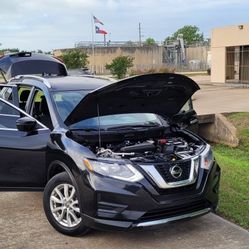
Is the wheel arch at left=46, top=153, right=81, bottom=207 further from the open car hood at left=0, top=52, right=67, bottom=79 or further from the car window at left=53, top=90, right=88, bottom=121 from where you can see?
the open car hood at left=0, top=52, right=67, bottom=79

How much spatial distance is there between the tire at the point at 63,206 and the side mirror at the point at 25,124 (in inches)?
27.6

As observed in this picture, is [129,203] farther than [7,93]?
No

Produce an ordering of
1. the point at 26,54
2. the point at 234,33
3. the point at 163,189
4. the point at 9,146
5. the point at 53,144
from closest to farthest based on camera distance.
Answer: the point at 163,189, the point at 53,144, the point at 9,146, the point at 26,54, the point at 234,33

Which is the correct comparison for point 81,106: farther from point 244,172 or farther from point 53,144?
point 244,172

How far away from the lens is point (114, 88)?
15.4 feet

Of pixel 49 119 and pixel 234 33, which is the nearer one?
pixel 49 119

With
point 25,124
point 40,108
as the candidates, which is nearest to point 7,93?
point 40,108

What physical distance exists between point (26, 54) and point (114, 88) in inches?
276

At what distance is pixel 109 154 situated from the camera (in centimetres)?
461

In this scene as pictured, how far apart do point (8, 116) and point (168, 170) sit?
2.40 m

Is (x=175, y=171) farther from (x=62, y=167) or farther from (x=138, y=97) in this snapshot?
(x=62, y=167)

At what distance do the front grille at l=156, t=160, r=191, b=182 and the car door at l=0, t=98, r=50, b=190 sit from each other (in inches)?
59.1

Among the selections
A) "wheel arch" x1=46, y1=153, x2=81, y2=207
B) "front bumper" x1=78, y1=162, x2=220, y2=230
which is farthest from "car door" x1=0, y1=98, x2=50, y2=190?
"front bumper" x1=78, y1=162, x2=220, y2=230

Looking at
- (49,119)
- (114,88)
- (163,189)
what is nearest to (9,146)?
(49,119)
